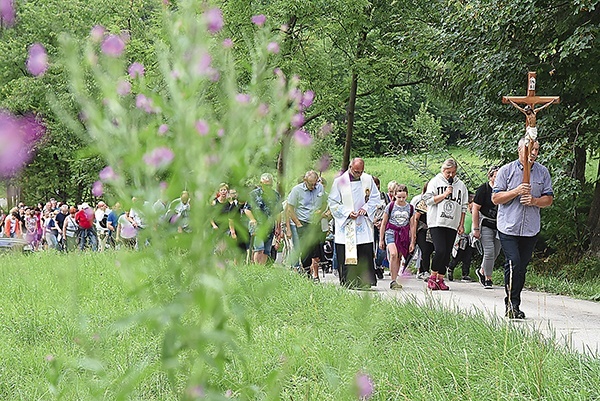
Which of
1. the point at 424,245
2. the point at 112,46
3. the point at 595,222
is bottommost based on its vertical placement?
the point at 424,245

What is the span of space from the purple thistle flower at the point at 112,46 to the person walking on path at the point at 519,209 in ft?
22.3

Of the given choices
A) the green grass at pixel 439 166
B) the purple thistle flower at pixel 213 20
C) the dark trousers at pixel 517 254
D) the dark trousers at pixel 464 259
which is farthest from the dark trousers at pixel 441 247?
the purple thistle flower at pixel 213 20

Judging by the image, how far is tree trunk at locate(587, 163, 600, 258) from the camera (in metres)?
14.3

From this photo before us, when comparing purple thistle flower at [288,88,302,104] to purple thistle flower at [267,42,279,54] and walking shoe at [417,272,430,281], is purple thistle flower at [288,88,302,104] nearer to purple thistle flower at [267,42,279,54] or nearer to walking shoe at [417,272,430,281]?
purple thistle flower at [267,42,279,54]

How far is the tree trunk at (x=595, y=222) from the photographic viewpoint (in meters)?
14.3

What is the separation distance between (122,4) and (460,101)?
782 inches

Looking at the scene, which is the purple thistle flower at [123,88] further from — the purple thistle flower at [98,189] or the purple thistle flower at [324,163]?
the purple thistle flower at [324,163]

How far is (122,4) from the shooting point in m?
33.7

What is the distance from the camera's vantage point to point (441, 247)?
11750 millimetres

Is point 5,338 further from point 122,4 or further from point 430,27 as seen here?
point 122,4

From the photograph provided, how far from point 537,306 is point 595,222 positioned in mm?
4939

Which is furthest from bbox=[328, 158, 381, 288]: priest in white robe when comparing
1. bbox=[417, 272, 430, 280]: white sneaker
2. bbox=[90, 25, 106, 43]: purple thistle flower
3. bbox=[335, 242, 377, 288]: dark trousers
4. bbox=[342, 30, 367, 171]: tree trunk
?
bbox=[342, 30, 367, 171]: tree trunk

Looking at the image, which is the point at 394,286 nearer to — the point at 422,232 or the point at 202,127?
the point at 422,232

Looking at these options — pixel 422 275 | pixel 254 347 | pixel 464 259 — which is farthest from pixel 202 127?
pixel 422 275
